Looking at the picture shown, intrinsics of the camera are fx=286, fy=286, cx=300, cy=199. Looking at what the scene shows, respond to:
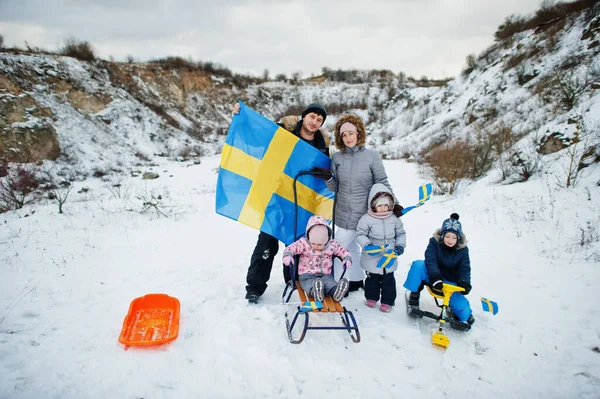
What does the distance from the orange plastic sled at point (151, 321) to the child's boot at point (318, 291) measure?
1.55 m

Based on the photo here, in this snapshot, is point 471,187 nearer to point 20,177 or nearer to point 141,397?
point 141,397

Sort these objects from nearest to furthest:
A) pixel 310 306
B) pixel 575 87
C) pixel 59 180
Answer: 1. pixel 310 306
2. pixel 575 87
3. pixel 59 180

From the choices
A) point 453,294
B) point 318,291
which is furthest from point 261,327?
point 453,294

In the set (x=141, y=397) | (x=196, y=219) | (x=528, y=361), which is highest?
(x=196, y=219)

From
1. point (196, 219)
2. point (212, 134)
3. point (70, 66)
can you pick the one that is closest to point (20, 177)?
point (196, 219)

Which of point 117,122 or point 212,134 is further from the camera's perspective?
point 212,134

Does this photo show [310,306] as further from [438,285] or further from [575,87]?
[575,87]

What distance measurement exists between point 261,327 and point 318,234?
1305 mm

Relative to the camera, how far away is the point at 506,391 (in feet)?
8.75

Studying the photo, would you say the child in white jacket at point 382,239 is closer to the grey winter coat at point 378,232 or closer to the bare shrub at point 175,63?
the grey winter coat at point 378,232

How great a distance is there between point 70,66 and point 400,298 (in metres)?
27.0

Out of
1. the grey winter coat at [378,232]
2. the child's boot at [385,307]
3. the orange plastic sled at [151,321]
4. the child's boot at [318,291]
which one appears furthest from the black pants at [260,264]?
the child's boot at [385,307]

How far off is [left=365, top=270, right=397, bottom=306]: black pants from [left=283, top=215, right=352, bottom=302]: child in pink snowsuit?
584 millimetres

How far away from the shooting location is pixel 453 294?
3.53 m
